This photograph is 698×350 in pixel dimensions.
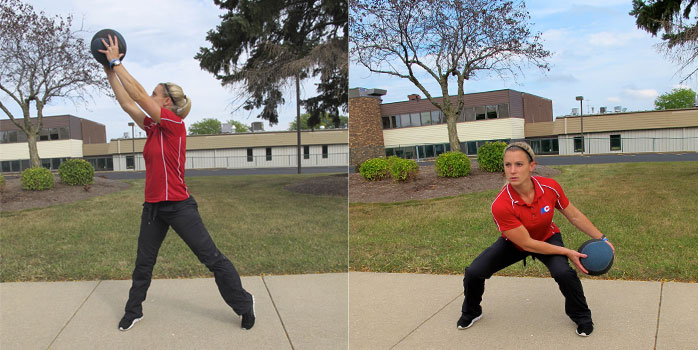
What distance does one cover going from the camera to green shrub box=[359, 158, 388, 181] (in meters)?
4.87

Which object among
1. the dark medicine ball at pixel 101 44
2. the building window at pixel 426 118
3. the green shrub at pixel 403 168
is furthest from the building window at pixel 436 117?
the dark medicine ball at pixel 101 44

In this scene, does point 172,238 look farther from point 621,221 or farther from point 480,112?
point 621,221

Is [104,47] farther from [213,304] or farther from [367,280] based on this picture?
[367,280]

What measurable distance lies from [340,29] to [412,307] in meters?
4.71

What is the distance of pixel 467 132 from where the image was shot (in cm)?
391

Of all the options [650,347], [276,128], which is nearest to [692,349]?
[650,347]

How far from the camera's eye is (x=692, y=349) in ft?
9.04

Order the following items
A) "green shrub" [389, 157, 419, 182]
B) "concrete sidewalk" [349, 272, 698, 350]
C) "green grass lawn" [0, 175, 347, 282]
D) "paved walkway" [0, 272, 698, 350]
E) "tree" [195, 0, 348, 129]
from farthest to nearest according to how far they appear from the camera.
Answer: "tree" [195, 0, 348, 129], "green grass lawn" [0, 175, 347, 282], "green shrub" [389, 157, 419, 182], "paved walkway" [0, 272, 698, 350], "concrete sidewalk" [349, 272, 698, 350]

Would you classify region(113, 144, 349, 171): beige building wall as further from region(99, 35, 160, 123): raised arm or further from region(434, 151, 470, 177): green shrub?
region(434, 151, 470, 177): green shrub

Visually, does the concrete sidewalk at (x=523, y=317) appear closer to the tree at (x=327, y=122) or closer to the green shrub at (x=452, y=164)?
the green shrub at (x=452, y=164)

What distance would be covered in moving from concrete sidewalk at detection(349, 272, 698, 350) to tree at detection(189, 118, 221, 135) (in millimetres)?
2081

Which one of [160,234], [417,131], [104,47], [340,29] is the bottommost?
[160,234]

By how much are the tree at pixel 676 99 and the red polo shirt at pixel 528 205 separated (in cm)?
155

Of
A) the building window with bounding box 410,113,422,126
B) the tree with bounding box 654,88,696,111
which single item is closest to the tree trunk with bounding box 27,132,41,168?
the building window with bounding box 410,113,422,126
